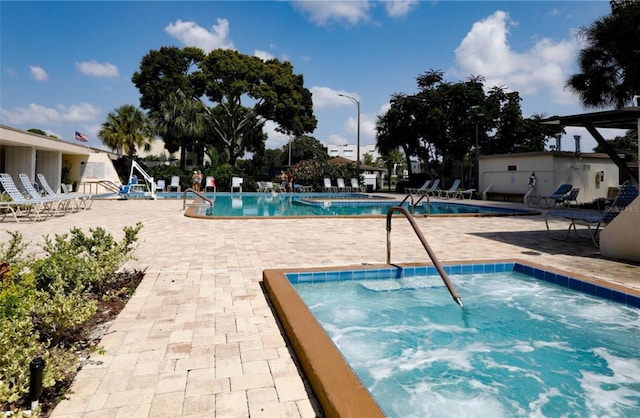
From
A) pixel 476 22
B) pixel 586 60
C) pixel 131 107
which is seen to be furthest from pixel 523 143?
pixel 131 107

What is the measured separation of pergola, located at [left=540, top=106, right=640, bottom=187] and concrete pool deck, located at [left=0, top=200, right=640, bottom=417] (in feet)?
5.36

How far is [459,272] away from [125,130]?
30.1 metres

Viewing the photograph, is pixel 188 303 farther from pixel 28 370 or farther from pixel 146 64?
pixel 146 64

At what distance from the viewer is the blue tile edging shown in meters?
4.49

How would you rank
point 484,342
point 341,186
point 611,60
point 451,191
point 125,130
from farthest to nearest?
1. point 125,130
2. point 341,186
3. point 451,191
4. point 611,60
5. point 484,342

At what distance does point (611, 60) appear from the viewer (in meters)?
17.3

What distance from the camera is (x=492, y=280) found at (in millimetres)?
5238

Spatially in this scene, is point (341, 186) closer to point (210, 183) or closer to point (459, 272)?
point (210, 183)

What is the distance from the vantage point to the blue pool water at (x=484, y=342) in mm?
2805

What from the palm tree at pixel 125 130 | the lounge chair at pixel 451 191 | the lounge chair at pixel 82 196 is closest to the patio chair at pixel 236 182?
the palm tree at pixel 125 130

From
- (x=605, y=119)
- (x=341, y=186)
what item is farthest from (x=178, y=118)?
(x=605, y=119)

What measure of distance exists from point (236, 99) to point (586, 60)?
22.9 meters

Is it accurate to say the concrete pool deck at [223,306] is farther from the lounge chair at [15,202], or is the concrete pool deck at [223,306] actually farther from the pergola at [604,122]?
the pergola at [604,122]

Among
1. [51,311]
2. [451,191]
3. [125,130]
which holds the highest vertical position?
[125,130]
